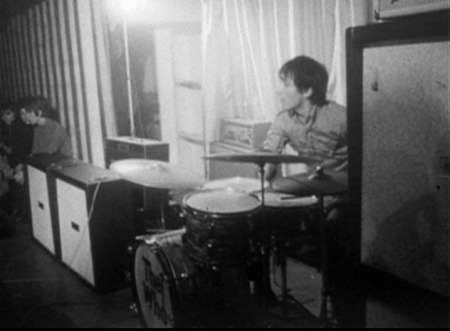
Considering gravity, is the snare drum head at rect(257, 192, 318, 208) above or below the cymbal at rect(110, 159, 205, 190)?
below

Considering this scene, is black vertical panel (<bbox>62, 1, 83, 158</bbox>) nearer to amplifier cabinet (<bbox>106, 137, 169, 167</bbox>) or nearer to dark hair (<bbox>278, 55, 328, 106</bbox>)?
amplifier cabinet (<bbox>106, 137, 169, 167</bbox>)

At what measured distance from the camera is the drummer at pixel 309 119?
422 centimetres

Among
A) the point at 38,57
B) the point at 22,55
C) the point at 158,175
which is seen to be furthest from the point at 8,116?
the point at 158,175

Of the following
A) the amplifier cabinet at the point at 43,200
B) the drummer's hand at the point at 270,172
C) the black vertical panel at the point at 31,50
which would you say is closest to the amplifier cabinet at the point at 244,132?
the drummer's hand at the point at 270,172

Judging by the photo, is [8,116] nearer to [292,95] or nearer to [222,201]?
[292,95]

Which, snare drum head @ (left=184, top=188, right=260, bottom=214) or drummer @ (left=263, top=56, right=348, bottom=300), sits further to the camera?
drummer @ (left=263, top=56, right=348, bottom=300)

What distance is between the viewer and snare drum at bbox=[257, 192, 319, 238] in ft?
10.8

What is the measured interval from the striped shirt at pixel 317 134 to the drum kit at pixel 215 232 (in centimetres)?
94

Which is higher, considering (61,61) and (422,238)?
(61,61)

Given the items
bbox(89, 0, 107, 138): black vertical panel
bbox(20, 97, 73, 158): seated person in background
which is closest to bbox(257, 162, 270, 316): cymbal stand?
bbox(20, 97, 73, 158): seated person in background

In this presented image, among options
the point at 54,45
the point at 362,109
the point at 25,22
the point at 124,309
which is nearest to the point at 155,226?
the point at 124,309

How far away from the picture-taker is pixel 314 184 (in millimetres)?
3064

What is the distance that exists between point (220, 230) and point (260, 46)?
265 centimetres

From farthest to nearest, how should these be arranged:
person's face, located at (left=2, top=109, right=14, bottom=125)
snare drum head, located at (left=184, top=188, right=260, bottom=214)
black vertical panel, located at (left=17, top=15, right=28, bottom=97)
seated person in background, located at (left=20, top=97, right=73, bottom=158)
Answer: black vertical panel, located at (left=17, top=15, right=28, bottom=97) → person's face, located at (left=2, top=109, right=14, bottom=125) → seated person in background, located at (left=20, top=97, right=73, bottom=158) → snare drum head, located at (left=184, top=188, right=260, bottom=214)
